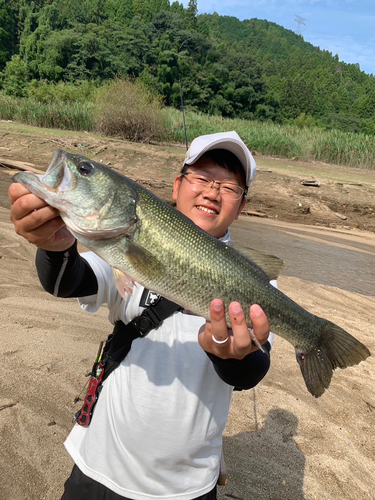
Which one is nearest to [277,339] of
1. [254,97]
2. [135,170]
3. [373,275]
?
[373,275]

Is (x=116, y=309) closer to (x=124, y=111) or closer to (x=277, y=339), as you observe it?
(x=277, y=339)

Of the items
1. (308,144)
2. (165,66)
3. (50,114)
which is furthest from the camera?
(165,66)

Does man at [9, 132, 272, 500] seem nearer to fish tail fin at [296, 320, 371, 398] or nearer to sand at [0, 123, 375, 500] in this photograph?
fish tail fin at [296, 320, 371, 398]

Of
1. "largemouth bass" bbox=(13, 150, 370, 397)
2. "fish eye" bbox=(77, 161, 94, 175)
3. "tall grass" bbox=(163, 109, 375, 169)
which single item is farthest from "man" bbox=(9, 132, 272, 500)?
"tall grass" bbox=(163, 109, 375, 169)

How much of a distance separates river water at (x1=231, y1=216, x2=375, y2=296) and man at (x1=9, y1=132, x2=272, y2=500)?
22.3ft

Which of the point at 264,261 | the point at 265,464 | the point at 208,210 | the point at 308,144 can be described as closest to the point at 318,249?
the point at 265,464

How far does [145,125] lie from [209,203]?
817 inches

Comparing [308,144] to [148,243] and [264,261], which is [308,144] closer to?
[264,261]

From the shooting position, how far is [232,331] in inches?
72.3

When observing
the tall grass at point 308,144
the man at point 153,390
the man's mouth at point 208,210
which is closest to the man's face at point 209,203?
the man's mouth at point 208,210

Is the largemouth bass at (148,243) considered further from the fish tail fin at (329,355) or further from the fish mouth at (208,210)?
the fish mouth at (208,210)

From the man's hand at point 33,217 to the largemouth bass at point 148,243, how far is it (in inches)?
1.5

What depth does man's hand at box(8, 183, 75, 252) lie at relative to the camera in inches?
66.9

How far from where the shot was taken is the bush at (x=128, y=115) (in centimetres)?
2181
